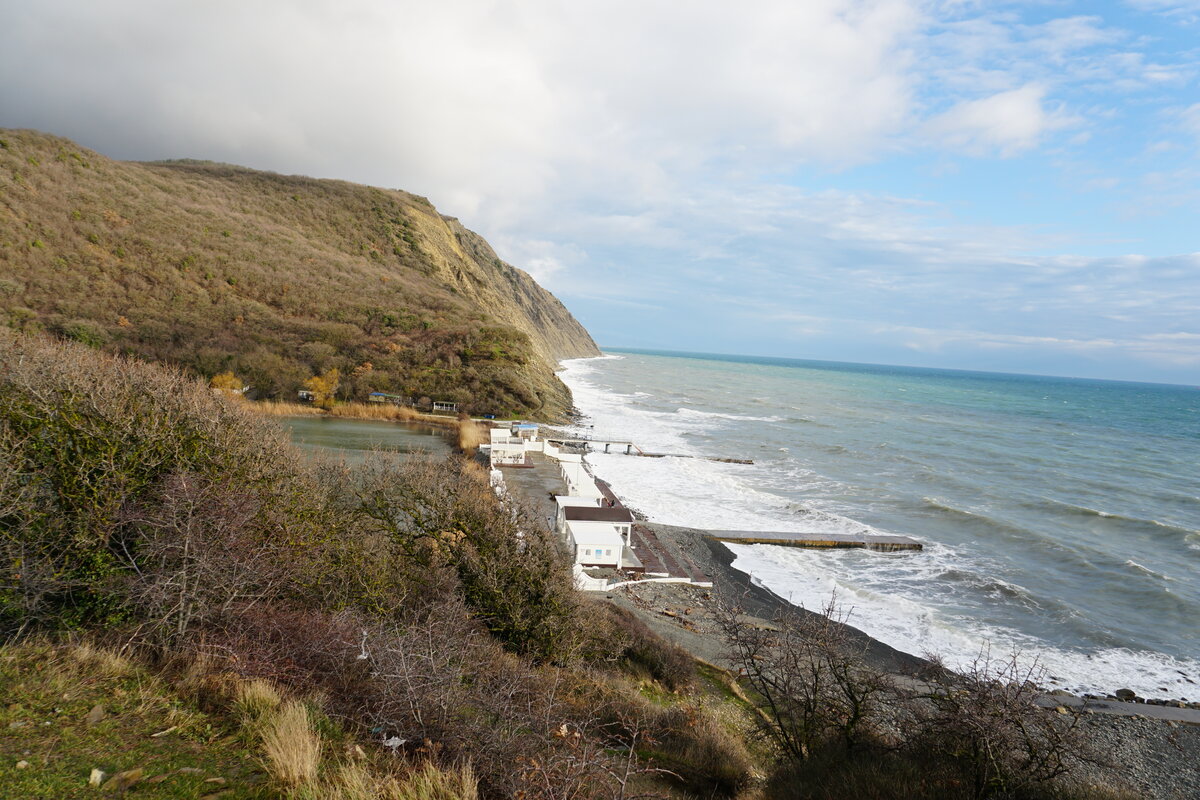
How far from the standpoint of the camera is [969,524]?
97.8 ft

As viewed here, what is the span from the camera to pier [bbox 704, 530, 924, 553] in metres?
25.5

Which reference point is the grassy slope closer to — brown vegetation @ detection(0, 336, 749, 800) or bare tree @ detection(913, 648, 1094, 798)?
brown vegetation @ detection(0, 336, 749, 800)

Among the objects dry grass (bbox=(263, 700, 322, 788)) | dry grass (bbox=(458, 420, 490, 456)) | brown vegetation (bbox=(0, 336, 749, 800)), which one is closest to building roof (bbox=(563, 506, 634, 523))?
brown vegetation (bbox=(0, 336, 749, 800))

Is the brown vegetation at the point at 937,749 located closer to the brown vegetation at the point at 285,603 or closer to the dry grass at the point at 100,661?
the brown vegetation at the point at 285,603

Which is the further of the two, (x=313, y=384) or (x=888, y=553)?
(x=313, y=384)

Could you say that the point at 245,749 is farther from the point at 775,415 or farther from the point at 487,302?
the point at 487,302

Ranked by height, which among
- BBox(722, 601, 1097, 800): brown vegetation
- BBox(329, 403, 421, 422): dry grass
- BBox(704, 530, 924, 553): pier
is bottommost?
BBox(704, 530, 924, 553): pier

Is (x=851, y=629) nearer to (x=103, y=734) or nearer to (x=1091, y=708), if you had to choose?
(x=1091, y=708)

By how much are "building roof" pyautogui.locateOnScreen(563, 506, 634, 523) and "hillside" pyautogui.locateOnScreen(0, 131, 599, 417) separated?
31393 mm

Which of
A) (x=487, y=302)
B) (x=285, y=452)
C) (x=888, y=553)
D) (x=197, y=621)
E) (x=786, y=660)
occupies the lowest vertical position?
(x=888, y=553)

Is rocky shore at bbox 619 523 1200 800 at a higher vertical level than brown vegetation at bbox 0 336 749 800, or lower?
lower

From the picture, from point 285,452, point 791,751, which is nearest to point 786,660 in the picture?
point 791,751

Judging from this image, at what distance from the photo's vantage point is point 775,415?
70.2 m

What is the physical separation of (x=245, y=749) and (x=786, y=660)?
21.5 ft
